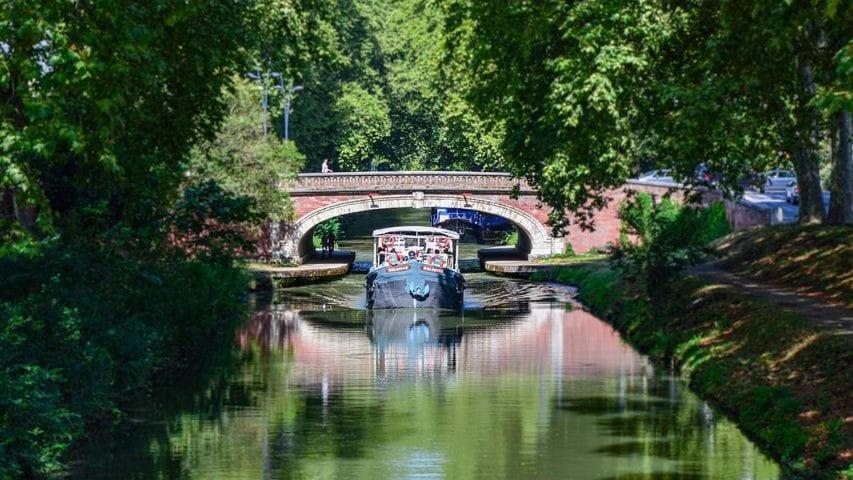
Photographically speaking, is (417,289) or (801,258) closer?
(801,258)

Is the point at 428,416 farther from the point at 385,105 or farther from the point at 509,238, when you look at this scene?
the point at 385,105

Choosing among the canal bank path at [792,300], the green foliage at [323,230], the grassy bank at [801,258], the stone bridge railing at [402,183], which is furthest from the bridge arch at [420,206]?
the canal bank path at [792,300]

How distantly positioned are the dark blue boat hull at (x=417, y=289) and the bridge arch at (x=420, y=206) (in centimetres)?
2112

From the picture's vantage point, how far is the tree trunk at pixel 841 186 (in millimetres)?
38406

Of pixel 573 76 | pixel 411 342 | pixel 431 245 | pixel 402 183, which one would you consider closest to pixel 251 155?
pixel 431 245

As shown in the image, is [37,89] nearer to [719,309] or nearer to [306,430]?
[306,430]

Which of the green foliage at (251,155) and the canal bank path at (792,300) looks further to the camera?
the green foliage at (251,155)

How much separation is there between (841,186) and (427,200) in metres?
35.5

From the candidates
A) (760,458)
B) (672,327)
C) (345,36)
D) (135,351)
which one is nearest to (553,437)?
(760,458)

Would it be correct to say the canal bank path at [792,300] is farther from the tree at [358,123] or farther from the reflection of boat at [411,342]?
the tree at [358,123]

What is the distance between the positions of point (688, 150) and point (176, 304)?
11.5 metres

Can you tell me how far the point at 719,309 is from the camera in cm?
3309

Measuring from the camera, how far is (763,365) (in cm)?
2561

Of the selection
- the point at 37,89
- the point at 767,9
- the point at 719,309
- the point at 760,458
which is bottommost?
the point at 760,458
